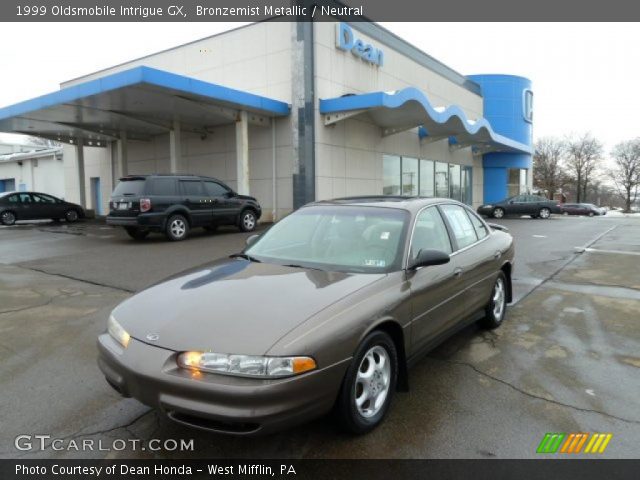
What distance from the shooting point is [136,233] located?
12.9 metres

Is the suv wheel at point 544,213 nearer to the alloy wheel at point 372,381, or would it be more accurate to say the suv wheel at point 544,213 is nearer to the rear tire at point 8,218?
Answer: the rear tire at point 8,218

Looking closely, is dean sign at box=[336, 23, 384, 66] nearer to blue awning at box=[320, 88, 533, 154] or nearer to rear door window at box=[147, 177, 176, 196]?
blue awning at box=[320, 88, 533, 154]

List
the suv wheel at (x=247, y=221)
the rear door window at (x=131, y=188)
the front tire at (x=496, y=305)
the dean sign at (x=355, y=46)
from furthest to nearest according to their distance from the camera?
the dean sign at (x=355, y=46), the suv wheel at (x=247, y=221), the rear door window at (x=131, y=188), the front tire at (x=496, y=305)

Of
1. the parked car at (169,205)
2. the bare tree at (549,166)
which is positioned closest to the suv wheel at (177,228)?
the parked car at (169,205)

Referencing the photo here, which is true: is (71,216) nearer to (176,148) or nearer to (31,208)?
(31,208)

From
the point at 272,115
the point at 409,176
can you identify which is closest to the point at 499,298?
the point at 272,115

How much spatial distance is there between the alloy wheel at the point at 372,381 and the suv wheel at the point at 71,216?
2101 centimetres

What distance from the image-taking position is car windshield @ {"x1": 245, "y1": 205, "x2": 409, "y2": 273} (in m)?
3.57

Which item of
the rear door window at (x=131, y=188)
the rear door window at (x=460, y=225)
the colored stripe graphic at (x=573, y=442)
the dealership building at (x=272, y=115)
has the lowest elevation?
the colored stripe graphic at (x=573, y=442)

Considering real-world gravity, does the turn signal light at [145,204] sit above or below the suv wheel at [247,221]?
above

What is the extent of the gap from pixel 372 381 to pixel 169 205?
10.4 metres

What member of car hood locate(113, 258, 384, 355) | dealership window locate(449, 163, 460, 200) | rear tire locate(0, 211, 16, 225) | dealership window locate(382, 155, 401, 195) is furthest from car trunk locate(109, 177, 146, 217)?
dealership window locate(449, 163, 460, 200)

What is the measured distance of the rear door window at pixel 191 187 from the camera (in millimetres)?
12734

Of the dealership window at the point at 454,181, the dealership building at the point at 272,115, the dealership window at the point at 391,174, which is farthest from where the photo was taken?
the dealership window at the point at 454,181
